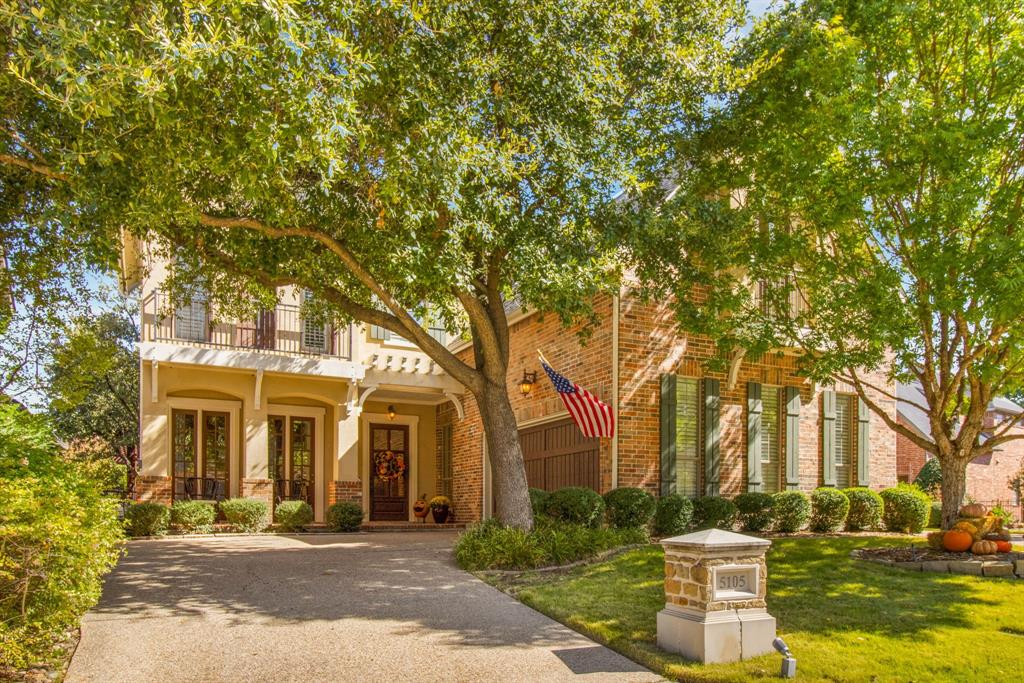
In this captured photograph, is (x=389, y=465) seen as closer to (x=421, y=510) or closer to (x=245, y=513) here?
(x=421, y=510)

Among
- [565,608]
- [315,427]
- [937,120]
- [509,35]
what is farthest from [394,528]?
[937,120]

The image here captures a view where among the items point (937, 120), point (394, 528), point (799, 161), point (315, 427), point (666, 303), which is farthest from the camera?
point (315, 427)

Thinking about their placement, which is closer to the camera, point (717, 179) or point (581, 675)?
point (581, 675)

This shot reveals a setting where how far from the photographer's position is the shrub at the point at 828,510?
47.0 feet

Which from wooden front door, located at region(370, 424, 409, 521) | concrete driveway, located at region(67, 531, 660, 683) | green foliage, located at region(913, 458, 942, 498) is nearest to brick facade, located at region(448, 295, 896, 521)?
concrete driveway, located at region(67, 531, 660, 683)

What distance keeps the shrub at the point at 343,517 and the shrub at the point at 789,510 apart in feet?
26.0

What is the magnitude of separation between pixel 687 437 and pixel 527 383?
3.34 metres

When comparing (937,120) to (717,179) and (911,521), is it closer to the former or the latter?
(717,179)

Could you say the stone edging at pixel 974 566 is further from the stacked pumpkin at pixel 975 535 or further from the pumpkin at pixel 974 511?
the pumpkin at pixel 974 511

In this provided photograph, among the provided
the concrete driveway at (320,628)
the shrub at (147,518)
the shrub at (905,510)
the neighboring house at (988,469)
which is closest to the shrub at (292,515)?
the shrub at (147,518)

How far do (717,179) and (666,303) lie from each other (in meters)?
2.67

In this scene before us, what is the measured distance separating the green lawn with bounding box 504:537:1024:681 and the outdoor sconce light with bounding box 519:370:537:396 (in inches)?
215

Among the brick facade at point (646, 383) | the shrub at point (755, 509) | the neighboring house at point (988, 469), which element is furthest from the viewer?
the neighboring house at point (988, 469)

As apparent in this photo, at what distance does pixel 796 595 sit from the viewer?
8539 millimetres
